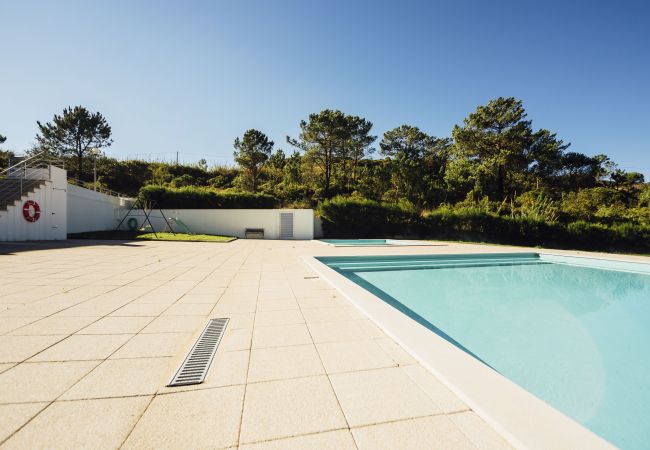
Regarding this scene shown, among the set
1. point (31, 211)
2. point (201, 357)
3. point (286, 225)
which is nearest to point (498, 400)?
point (201, 357)

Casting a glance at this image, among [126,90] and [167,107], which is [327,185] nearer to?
[167,107]

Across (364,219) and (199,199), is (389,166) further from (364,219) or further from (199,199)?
(199,199)

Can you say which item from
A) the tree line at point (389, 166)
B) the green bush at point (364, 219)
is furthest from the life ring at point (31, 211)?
the tree line at point (389, 166)

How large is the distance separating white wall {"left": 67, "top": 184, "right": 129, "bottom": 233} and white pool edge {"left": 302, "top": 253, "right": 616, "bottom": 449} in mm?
17717

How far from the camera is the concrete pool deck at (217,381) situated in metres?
1.36

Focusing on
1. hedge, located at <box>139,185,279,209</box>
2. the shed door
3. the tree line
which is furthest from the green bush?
hedge, located at <box>139,185,279,209</box>

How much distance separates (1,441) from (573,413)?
12.2 ft

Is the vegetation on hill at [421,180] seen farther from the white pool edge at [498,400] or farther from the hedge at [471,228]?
the white pool edge at [498,400]

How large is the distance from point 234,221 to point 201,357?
15580 mm

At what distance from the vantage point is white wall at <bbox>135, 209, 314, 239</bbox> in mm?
16672

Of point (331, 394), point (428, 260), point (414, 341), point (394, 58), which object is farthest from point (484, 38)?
point (331, 394)

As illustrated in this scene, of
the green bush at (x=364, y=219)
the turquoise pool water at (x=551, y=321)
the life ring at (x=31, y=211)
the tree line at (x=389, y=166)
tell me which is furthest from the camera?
the tree line at (x=389, y=166)

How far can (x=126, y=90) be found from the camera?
1180 centimetres

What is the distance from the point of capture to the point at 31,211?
36.8 feet
